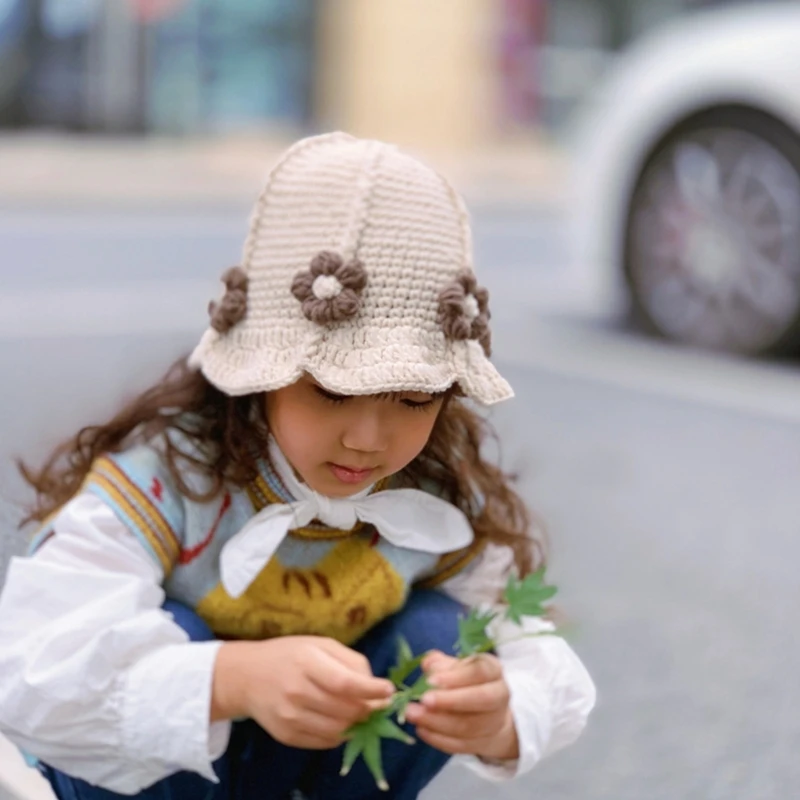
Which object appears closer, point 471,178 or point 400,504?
point 400,504

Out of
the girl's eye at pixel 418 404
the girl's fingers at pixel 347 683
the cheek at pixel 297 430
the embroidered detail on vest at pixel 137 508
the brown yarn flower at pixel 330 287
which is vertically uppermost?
the brown yarn flower at pixel 330 287

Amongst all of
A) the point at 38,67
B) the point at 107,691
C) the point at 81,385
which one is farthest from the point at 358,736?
the point at 38,67

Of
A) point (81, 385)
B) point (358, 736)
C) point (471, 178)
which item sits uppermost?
point (358, 736)

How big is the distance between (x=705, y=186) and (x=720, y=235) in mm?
187

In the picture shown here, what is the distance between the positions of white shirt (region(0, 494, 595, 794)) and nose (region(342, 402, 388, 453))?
0.79 feet

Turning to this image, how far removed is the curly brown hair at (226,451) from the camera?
170 centimetres

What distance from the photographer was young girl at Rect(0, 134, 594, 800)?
60.1 inches

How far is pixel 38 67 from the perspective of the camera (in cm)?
1437

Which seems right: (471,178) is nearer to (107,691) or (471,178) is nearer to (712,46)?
(712,46)

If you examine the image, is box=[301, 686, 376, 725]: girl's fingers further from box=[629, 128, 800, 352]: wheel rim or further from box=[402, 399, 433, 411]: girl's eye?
box=[629, 128, 800, 352]: wheel rim

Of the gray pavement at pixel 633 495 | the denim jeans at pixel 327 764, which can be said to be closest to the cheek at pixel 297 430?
the denim jeans at pixel 327 764

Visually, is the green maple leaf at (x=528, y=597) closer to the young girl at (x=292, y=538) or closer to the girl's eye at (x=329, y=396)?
the young girl at (x=292, y=538)

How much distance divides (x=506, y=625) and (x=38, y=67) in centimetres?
1345

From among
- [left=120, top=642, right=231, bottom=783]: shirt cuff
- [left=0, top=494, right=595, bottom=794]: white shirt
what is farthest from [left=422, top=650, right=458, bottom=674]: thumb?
[left=120, top=642, right=231, bottom=783]: shirt cuff
